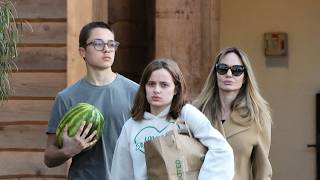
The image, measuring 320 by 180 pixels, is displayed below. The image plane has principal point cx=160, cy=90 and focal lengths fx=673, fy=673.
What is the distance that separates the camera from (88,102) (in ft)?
11.2

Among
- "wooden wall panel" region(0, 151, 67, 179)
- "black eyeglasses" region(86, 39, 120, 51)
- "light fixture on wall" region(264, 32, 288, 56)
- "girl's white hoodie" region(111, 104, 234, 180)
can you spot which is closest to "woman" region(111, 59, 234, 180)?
"girl's white hoodie" region(111, 104, 234, 180)

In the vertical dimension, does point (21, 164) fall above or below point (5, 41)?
below

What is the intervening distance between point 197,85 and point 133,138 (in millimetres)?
2365

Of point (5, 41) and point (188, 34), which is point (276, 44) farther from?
point (5, 41)

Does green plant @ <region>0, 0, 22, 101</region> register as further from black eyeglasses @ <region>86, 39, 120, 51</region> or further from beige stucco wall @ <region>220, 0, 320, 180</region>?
beige stucco wall @ <region>220, 0, 320, 180</region>

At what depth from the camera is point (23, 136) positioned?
5348 mm

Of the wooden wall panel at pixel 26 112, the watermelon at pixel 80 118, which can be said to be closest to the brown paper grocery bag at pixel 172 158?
the watermelon at pixel 80 118

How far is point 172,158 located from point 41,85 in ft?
8.65

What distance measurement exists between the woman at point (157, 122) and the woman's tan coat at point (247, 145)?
1.27 feet

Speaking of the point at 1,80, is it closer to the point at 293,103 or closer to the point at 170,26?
the point at 170,26

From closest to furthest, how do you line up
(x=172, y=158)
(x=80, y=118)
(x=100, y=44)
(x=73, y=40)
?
(x=172, y=158) → (x=80, y=118) → (x=100, y=44) → (x=73, y=40)

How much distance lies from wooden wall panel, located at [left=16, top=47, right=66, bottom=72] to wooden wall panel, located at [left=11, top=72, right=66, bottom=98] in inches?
2.2

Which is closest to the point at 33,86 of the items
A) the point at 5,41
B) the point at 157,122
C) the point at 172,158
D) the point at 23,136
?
the point at 23,136

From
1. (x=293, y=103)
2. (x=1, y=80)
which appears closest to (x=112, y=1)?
(x=293, y=103)
